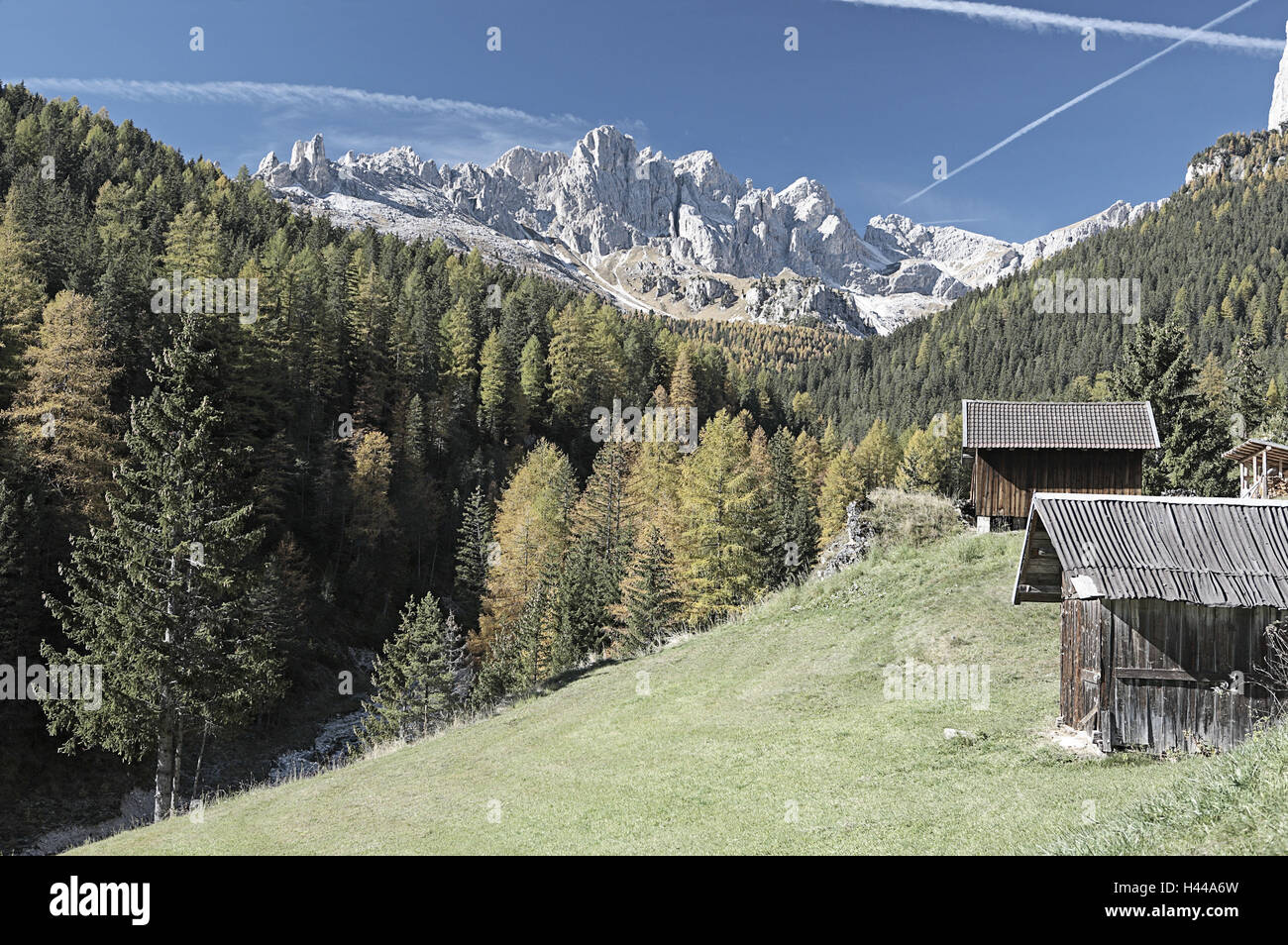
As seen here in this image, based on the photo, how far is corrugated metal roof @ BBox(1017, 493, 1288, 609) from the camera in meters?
13.6

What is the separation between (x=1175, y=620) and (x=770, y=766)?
8.34 metres

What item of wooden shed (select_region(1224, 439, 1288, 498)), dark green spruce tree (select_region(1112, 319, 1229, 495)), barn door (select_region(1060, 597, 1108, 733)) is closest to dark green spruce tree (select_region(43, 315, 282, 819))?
barn door (select_region(1060, 597, 1108, 733))

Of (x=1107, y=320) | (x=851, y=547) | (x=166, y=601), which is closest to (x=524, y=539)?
(x=851, y=547)

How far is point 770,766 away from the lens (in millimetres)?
15203

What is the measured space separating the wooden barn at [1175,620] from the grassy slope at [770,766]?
1.21 meters

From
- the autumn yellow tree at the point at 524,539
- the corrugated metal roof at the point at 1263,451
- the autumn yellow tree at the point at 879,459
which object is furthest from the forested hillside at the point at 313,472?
the corrugated metal roof at the point at 1263,451

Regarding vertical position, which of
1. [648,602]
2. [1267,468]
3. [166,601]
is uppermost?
[1267,468]

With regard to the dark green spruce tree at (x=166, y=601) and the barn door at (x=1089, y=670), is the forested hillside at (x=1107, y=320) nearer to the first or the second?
the barn door at (x=1089, y=670)

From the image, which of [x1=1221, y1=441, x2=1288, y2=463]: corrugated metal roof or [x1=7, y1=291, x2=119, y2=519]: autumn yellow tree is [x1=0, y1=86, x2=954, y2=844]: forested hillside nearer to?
[x1=7, y1=291, x2=119, y2=519]: autumn yellow tree

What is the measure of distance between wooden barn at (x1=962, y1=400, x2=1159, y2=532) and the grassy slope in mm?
6352

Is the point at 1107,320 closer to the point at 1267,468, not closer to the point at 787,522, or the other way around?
the point at 787,522
